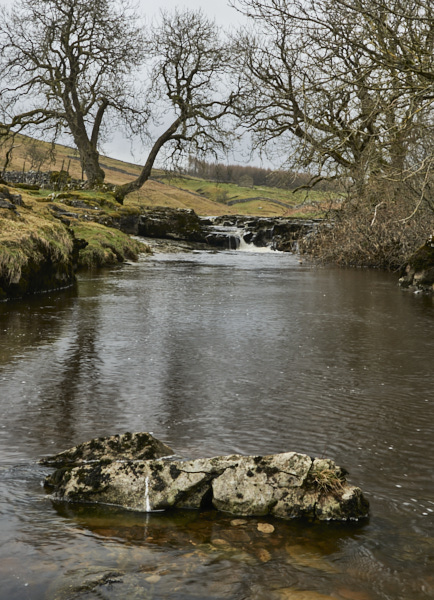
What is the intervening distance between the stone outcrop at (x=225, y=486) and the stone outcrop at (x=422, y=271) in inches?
506

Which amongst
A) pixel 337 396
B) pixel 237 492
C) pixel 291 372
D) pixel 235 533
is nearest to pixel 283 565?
pixel 235 533

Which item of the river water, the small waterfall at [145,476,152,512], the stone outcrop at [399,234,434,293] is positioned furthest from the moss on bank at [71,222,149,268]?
the small waterfall at [145,476,152,512]

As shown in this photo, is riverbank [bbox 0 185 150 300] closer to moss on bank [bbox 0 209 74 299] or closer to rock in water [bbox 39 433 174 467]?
moss on bank [bbox 0 209 74 299]

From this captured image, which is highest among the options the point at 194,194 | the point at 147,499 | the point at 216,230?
the point at 194,194

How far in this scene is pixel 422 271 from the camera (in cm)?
1627

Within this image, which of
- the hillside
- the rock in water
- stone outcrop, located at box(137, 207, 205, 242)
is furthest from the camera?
the hillside

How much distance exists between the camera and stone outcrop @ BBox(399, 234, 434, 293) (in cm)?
1585

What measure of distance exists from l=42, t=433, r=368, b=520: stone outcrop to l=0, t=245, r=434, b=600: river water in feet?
0.31

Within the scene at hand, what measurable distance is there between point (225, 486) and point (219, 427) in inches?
56.1

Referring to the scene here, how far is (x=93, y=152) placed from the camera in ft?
126

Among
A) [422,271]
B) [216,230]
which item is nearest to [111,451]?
[422,271]

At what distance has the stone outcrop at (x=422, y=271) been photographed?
1585cm

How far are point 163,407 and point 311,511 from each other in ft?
7.78

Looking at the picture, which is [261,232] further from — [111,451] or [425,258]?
[111,451]
